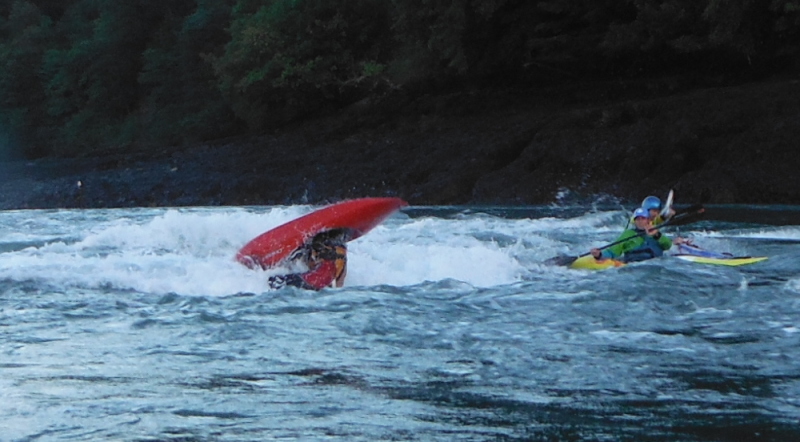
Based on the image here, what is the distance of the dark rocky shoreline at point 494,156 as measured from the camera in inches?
762

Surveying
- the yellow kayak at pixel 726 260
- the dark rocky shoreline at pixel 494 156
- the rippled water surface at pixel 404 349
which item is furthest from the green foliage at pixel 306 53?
the yellow kayak at pixel 726 260

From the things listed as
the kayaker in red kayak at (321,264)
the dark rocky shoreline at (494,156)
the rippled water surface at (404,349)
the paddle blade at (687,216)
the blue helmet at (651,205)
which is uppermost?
the dark rocky shoreline at (494,156)

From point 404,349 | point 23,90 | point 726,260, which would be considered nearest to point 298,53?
point 23,90

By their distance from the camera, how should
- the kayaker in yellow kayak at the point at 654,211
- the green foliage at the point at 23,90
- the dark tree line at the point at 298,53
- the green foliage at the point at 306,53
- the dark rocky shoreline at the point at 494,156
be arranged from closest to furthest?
the kayaker in yellow kayak at the point at 654,211, the dark rocky shoreline at the point at 494,156, the dark tree line at the point at 298,53, the green foliage at the point at 306,53, the green foliage at the point at 23,90

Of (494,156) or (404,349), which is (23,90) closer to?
(494,156)

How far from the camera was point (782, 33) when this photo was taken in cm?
2155

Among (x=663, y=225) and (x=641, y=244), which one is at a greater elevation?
(x=663, y=225)

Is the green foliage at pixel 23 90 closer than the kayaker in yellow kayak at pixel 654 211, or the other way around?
the kayaker in yellow kayak at pixel 654 211

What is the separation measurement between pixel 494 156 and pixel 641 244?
11.9 meters

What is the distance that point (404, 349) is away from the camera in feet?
22.4

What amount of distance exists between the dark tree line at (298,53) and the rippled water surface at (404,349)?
1196 cm

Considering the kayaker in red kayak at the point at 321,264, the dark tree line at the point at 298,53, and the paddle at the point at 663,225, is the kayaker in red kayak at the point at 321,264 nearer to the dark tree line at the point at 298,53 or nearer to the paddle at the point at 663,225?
the paddle at the point at 663,225

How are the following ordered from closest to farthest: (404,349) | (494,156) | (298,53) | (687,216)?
(404,349), (687,216), (494,156), (298,53)

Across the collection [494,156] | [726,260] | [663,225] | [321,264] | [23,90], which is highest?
[23,90]
